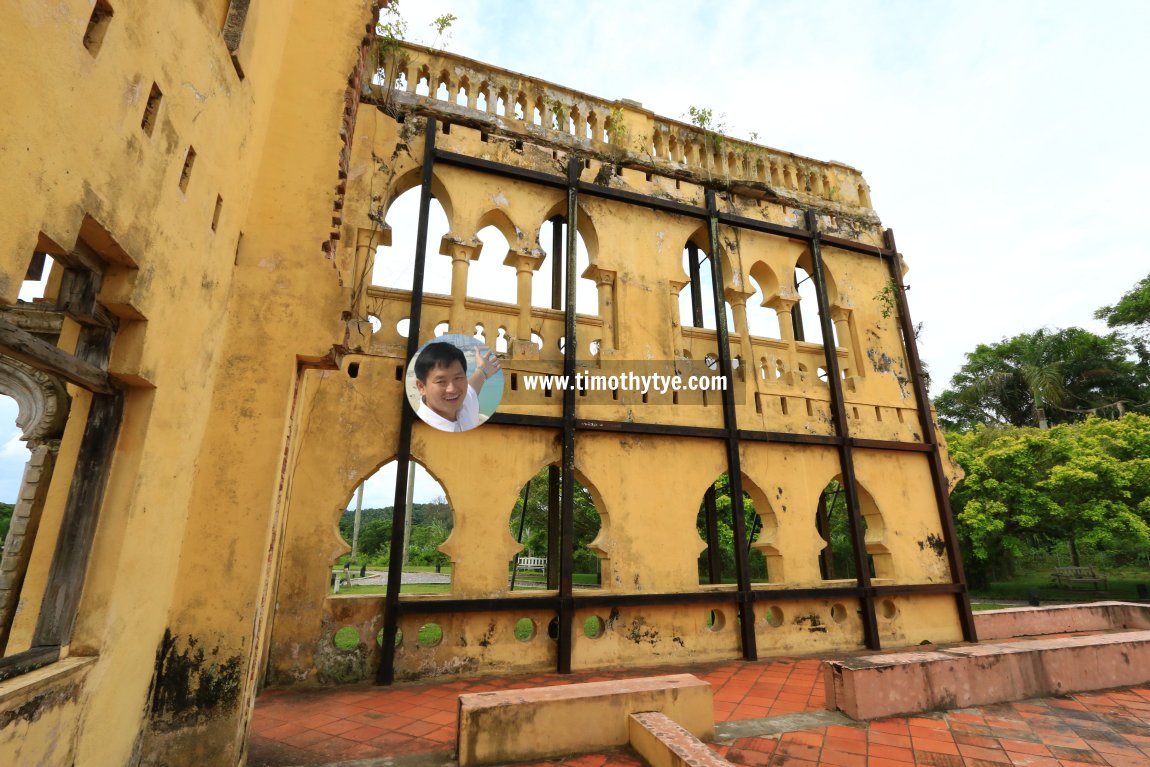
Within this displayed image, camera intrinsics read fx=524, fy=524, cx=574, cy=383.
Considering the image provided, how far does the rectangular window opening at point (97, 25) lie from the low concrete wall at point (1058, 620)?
12561 millimetres

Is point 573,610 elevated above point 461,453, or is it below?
below

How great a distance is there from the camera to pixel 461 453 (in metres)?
6.70

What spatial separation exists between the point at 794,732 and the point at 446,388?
5048 mm

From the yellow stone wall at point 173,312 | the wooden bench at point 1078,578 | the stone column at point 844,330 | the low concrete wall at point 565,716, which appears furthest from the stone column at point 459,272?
the wooden bench at point 1078,578

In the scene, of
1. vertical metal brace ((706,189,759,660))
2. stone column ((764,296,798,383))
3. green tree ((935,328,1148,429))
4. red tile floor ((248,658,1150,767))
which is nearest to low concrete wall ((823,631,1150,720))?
red tile floor ((248,658,1150,767))

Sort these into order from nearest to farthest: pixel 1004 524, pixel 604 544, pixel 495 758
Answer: pixel 495 758 < pixel 604 544 < pixel 1004 524

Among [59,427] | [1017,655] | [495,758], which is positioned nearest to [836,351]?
[1017,655]

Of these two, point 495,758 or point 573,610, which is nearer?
point 495,758

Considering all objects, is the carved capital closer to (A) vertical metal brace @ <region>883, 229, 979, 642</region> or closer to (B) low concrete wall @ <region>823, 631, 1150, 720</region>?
(B) low concrete wall @ <region>823, 631, 1150, 720</region>

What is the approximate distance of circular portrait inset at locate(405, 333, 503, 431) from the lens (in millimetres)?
6562

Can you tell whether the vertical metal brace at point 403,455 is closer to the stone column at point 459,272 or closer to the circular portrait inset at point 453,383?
the circular portrait inset at point 453,383

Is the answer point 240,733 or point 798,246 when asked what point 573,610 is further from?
point 798,246

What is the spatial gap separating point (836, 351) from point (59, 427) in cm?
1051

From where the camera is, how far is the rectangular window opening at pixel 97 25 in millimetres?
2311
